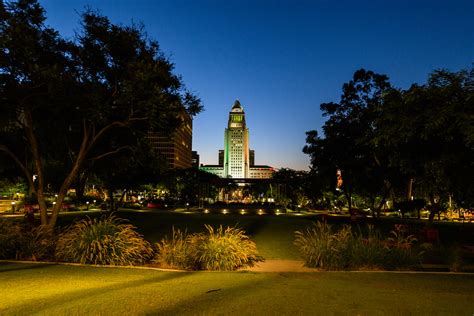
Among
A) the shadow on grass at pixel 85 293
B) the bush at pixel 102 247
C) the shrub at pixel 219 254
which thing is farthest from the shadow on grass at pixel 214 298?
the bush at pixel 102 247

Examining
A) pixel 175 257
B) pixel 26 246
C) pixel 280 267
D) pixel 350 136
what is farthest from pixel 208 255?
pixel 350 136

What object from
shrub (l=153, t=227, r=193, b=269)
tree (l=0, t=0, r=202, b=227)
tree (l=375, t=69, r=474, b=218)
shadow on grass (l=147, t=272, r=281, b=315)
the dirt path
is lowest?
shadow on grass (l=147, t=272, r=281, b=315)

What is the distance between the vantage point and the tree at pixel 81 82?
1495 cm

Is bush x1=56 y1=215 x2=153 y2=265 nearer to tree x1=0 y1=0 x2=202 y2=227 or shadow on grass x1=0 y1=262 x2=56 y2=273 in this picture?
shadow on grass x1=0 y1=262 x2=56 y2=273

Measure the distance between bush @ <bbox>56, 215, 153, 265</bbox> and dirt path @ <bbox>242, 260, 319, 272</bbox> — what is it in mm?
3214

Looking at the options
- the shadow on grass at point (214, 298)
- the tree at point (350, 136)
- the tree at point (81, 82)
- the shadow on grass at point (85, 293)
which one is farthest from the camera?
the tree at point (350, 136)

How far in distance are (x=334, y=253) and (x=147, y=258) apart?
5.39 m

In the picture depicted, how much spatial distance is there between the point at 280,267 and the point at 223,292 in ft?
12.9

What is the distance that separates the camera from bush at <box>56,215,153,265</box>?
12.2 meters

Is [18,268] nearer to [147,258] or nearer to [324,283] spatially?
[147,258]

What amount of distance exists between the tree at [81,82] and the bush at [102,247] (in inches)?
130

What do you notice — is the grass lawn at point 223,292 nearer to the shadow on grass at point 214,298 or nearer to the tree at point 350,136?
the shadow on grass at point 214,298

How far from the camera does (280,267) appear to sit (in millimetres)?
12422

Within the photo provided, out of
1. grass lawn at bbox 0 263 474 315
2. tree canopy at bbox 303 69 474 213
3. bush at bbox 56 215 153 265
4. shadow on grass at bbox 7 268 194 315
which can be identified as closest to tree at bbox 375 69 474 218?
tree canopy at bbox 303 69 474 213
